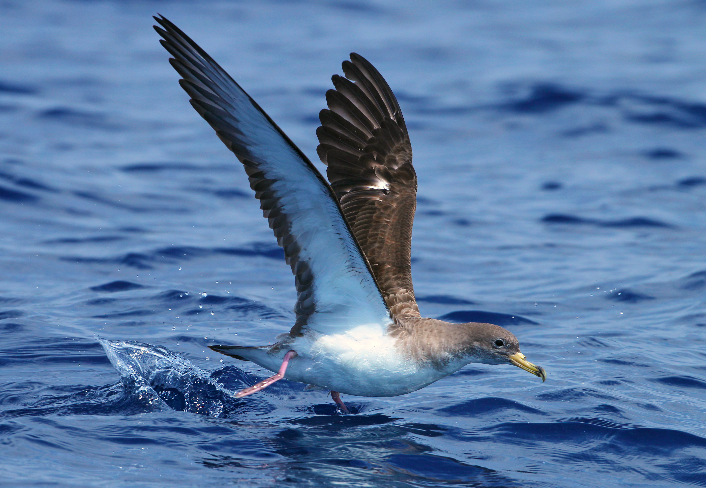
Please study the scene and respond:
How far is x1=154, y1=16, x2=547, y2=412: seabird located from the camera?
580 centimetres

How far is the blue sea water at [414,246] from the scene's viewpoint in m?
6.49

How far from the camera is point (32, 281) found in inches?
395

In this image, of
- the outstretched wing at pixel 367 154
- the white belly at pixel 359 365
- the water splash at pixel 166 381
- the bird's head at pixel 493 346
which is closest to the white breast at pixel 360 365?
the white belly at pixel 359 365

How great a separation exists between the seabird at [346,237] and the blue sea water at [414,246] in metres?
0.50

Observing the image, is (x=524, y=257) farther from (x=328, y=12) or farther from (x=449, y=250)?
(x=328, y=12)

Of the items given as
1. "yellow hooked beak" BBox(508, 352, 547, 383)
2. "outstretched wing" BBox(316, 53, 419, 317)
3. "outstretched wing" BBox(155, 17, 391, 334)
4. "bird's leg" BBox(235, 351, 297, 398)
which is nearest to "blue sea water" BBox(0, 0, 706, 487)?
"bird's leg" BBox(235, 351, 297, 398)

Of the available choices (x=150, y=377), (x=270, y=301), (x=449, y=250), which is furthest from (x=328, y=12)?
(x=150, y=377)

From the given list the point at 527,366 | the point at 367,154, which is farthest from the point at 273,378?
the point at 367,154

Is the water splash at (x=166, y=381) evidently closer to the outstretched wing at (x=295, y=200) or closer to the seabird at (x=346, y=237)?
the seabird at (x=346, y=237)

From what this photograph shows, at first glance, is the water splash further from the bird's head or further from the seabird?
the bird's head

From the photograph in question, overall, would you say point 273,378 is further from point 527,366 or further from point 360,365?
point 527,366

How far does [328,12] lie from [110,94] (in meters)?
7.44

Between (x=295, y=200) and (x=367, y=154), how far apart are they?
275cm

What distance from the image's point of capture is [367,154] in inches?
343
